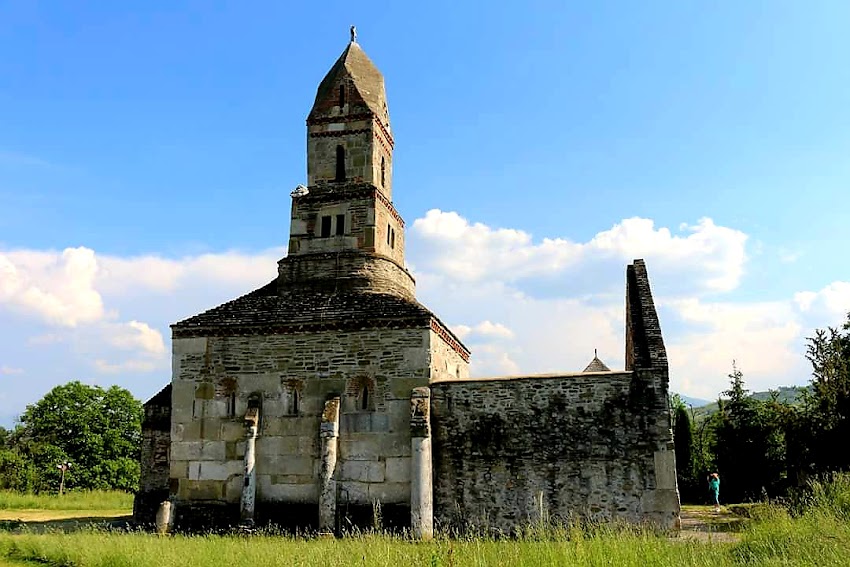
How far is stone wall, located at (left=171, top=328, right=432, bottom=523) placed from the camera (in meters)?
17.6

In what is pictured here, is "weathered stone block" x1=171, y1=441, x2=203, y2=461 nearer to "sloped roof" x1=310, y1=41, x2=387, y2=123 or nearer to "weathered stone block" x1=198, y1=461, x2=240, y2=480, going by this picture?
"weathered stone block" x1=198, y1=461, x2=240, y2=480

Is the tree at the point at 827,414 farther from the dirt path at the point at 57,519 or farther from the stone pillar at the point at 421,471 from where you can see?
the dirt path at the point at 57,519

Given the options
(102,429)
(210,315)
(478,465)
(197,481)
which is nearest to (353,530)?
(478,465)

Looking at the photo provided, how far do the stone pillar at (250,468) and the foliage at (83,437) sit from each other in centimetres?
2551

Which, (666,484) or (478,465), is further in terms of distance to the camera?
(478,465)

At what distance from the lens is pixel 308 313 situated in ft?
62.0

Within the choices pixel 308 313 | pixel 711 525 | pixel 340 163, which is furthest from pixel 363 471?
pixel 340 163

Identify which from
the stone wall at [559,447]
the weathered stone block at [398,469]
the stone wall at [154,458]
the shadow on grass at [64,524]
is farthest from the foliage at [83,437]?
the stone wall at [559,447]

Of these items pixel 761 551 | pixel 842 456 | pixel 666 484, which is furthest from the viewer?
pixel 842 456

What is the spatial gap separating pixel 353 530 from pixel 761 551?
9.62 m

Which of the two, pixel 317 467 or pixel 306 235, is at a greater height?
pixel 306 235

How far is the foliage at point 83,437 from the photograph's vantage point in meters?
39.3

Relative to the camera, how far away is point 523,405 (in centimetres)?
1714

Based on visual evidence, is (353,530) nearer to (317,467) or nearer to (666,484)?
(317,467)
